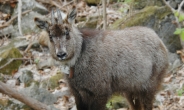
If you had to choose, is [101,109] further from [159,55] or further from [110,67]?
[159,55]

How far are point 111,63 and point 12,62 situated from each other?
4573 millimetres

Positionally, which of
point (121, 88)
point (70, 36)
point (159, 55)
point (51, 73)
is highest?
point (70, 36)

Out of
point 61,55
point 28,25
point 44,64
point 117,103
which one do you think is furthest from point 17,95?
point 28,25

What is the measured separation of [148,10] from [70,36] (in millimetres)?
3844

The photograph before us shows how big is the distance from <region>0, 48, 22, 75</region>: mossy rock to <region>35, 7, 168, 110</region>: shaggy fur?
4.02 metres

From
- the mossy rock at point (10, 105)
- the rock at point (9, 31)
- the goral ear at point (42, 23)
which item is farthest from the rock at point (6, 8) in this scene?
the goral ear at point (42, 23)

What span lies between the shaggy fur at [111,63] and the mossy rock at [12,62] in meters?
4.02

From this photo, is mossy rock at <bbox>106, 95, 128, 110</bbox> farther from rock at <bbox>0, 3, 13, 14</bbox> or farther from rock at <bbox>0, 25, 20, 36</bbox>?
rock at <bbox>0, 3, 13, 14</bbox>

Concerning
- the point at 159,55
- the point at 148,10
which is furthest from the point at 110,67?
the point at 148,10

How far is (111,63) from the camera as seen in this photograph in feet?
17.9

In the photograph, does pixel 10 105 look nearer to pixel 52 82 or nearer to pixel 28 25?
pixel 52 82

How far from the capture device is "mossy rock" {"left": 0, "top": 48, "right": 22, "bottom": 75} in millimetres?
9234

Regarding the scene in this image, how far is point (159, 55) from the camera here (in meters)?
6.02

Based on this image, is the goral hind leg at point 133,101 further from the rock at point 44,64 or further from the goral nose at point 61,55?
the rock at point 44,64
